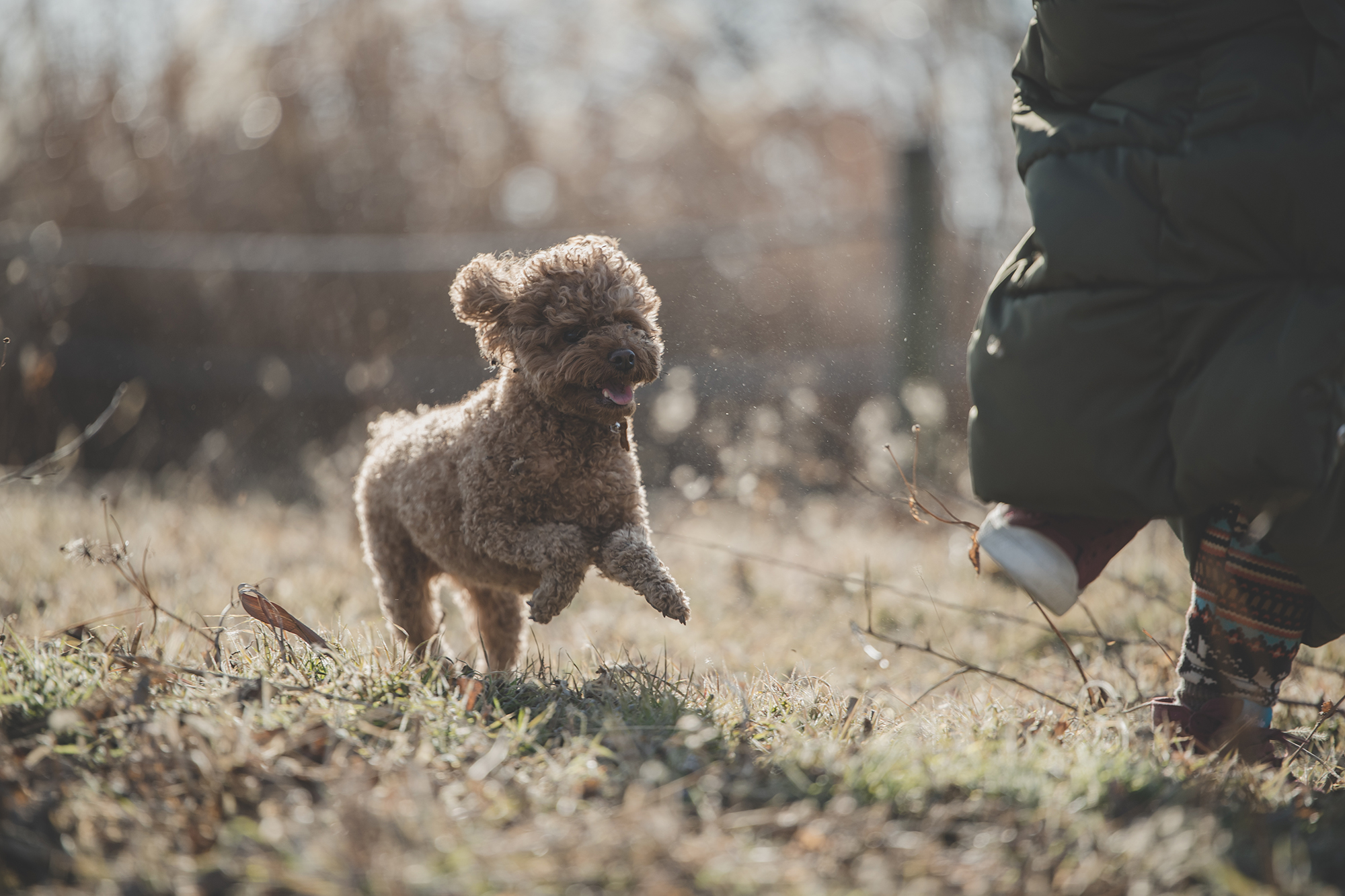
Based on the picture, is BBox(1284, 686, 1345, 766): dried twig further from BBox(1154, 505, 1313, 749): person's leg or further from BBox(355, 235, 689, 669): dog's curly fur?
BBox(355, 235, 689, 669): dog's curly fur

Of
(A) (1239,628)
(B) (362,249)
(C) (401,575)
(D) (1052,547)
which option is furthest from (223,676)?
(B) (362,249)

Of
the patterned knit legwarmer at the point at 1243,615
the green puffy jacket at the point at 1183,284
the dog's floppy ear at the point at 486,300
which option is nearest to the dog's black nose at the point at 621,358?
the dog's floppy ear at the point at 486,300

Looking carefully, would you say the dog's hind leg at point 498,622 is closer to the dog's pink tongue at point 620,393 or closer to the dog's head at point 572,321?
the dog's head at point 572,321

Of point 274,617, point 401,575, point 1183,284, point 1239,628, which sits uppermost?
point 1183,284

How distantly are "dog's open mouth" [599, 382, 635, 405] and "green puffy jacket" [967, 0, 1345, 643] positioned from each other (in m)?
0.84

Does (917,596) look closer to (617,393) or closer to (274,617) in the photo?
(617,393)

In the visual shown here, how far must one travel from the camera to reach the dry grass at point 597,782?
54.6 inches

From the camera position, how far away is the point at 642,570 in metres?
2.21

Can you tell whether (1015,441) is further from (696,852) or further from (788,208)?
(788,208)

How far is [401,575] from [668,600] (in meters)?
1.05

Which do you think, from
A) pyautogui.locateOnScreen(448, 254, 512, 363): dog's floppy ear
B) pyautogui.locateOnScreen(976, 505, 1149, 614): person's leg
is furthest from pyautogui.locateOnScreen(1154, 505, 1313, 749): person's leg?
pyautogui.locateOnScreen(448, 254, 512, 363): dog's floppy ear

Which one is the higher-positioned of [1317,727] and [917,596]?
[917,596]

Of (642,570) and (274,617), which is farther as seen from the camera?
(274,617)

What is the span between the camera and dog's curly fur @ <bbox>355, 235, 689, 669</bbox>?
2283 millimetres
